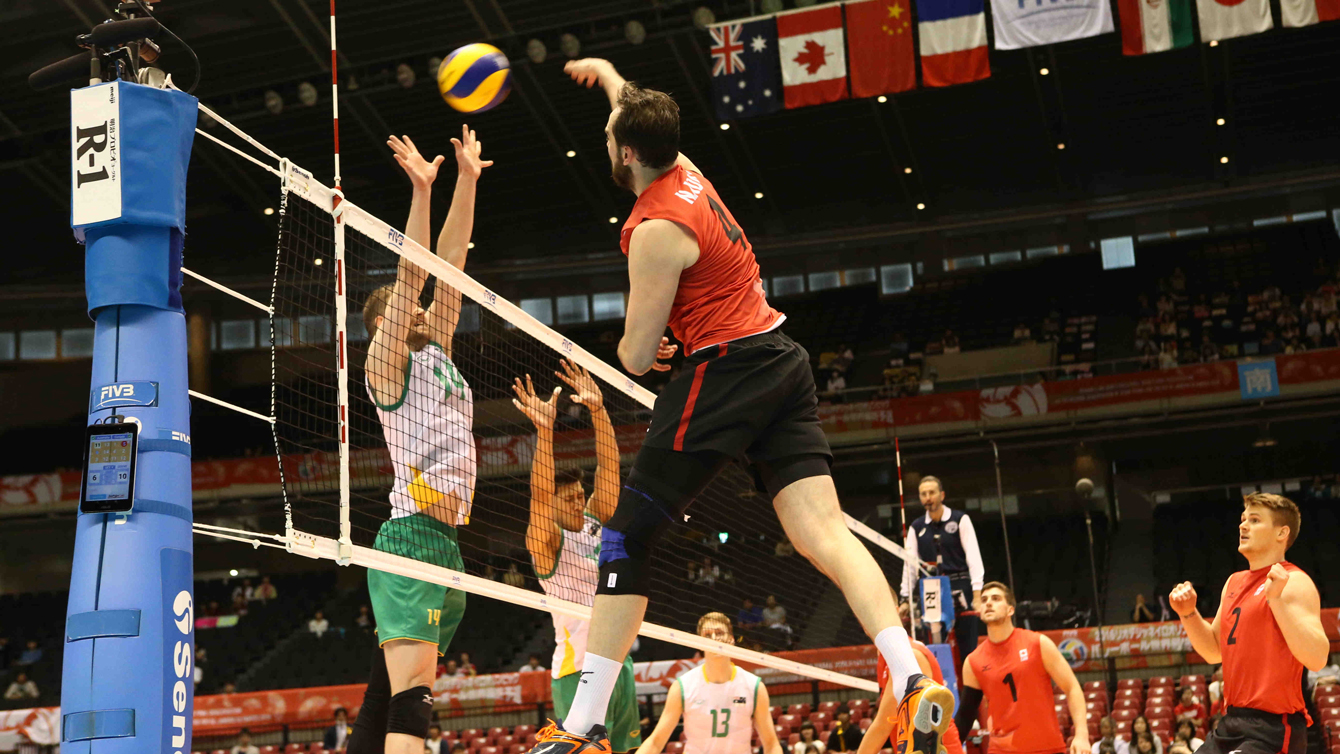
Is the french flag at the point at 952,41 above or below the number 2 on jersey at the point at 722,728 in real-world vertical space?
above

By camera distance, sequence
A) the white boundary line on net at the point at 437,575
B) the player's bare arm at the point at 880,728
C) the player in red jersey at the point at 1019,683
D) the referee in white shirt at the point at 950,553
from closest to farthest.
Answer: the white boundary line on net at the point at 437,575 < the player's bare arm at the point at 880,728 < the player in red jersey at the point at 1019,683 < the referee in white shirt at the point at 950,553

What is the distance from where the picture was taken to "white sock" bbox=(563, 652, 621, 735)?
132 inches

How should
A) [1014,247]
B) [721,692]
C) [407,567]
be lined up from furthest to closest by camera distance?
[1014,247] < [721,692] < [407,567]

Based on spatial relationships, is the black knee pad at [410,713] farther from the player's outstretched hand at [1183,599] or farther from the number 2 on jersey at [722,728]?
the number 2 on jersey at [722,728]

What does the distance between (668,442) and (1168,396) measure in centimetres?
2444

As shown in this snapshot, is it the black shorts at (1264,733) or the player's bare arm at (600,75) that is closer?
the player's bare arm at (600,75)

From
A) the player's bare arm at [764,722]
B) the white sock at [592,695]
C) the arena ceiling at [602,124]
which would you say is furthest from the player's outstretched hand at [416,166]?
the arena ceiling at [602,124]

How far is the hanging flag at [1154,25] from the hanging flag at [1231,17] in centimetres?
32

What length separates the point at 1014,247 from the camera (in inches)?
1352

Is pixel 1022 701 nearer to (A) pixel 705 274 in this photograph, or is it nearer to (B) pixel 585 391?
(B) pixel 585 391

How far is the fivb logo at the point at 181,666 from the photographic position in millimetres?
3459

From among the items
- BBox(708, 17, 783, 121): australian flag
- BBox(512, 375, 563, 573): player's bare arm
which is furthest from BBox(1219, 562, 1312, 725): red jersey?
BBox(708, 17, 783, 121): australian flag

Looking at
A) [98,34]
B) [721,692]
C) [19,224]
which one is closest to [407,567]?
[98,34]

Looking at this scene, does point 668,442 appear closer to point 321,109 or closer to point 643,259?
point 643,259
